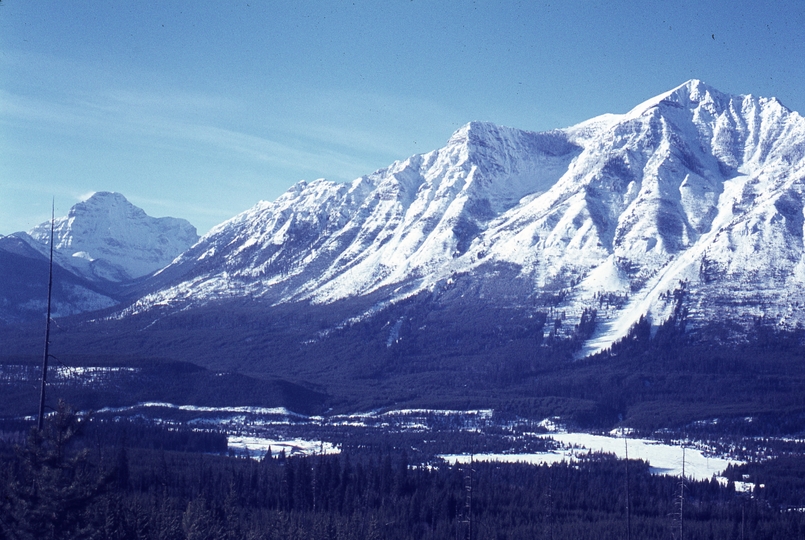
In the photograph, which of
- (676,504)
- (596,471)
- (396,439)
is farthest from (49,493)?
(396,439)

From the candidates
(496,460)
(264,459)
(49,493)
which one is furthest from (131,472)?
(49,493)

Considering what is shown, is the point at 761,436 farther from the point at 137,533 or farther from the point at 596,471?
the point at 137,533

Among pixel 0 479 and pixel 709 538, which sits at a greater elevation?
pixel 0 479

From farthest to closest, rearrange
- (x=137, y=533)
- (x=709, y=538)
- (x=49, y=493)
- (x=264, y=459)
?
(x=264, y=459) < (x=709, y=538) < (x=137, y=533) < (x=49, y=493)

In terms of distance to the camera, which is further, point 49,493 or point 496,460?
point 496,460

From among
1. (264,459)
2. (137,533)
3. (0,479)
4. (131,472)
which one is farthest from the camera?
(264,459)

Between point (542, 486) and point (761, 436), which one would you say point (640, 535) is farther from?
point (761, 436)
